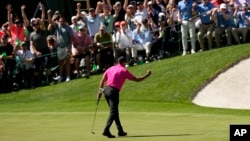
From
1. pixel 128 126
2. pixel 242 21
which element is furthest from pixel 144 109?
pixel 242 21

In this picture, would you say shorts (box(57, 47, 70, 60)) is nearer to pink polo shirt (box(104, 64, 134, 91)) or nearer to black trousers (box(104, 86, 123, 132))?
pink polo shirt (box(104, 64, 134, 91))

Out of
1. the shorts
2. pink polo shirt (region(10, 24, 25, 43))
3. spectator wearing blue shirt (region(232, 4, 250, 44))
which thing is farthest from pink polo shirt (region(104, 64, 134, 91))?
pink polo shirt (region(10, 24, 25, 43))

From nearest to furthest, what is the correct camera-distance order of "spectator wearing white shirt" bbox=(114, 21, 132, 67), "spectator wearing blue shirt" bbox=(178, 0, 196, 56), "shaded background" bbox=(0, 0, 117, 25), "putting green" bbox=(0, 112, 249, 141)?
1. "putting green" bbox=(0, 112, 249, 141)
2. "spectator wearing blue shirt" bbox=(178, 0, 196, 56)
3. "spectator wearing white shirt" bbox=(114, 21, 132, 67)
4. "shaded background" bbox=(0, 0, 117, 25)

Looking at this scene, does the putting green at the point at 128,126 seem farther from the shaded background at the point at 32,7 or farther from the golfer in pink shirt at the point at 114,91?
the shaded background at the point at 32,7

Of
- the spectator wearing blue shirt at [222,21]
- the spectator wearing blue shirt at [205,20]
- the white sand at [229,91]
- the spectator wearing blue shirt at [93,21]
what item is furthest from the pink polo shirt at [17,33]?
the white sand at [229,91]

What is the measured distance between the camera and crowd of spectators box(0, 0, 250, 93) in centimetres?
2886

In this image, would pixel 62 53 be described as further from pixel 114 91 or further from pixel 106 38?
pixel 114 91

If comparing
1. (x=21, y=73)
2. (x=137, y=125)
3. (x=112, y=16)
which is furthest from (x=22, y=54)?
(x=137, y=125)

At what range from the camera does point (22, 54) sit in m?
29.6

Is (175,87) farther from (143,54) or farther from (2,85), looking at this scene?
(2,85)

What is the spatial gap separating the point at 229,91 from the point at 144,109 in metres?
2.99

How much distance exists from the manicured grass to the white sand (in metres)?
0.31

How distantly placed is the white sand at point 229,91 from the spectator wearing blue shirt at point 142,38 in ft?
11.7

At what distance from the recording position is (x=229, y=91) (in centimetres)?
2556
